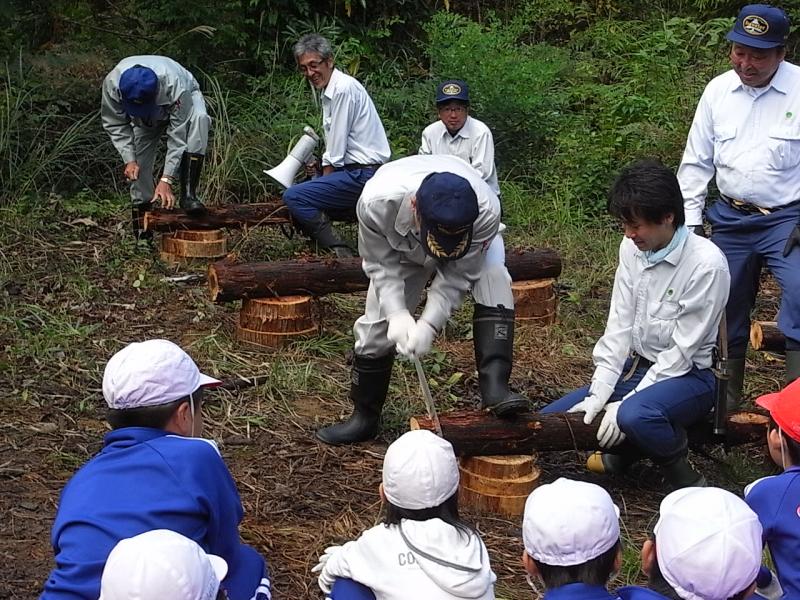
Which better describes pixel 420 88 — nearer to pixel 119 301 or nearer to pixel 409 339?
pixel 119 301

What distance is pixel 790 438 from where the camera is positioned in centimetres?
271

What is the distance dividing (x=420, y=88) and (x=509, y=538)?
719 centimetres

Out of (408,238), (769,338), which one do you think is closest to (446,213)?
(408,238)

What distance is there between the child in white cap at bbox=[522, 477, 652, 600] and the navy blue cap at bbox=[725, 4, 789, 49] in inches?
112

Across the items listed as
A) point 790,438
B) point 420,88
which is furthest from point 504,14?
point 790,438

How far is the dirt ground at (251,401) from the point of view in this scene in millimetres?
3896

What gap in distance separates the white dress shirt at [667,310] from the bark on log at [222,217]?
13.4 ft

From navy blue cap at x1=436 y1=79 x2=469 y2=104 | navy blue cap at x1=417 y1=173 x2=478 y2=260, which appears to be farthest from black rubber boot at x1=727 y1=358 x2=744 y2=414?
navy blue cap at x1=436 y1=79 x2=469 y2=104

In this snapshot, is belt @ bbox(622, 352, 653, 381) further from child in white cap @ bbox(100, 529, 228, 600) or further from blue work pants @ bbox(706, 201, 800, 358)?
child in white cap @ bbox(100, 529, 228, 600)

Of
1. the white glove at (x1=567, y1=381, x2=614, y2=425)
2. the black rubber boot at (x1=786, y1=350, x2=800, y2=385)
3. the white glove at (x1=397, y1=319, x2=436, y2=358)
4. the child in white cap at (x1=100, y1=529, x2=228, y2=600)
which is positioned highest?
the child in white cap at (x1=100, y1=529, x2=228, y2=600)

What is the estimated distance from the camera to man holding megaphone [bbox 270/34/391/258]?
723cm

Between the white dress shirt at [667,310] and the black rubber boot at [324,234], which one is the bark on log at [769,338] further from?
the black rubber boot at [324,234]

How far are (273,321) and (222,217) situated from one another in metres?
1.95

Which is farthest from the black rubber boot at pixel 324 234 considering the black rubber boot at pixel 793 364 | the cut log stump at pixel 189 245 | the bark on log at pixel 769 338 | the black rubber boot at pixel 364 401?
the black rubber boot at pixel 793 364
